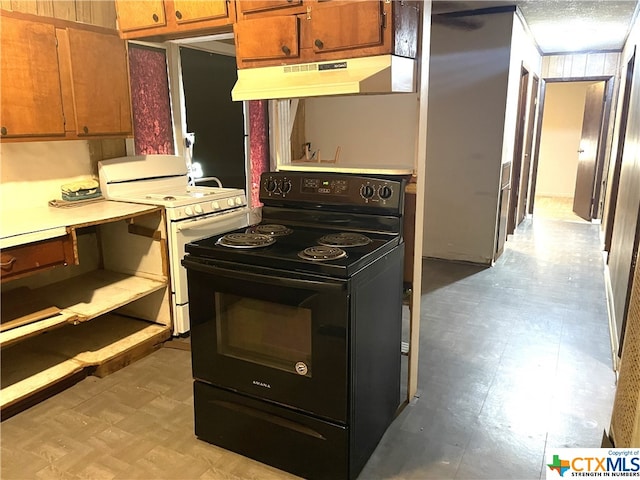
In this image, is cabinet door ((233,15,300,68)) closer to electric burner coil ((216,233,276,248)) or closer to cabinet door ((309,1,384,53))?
cabinet door ((309,1,384,53))

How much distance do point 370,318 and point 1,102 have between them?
2129mm

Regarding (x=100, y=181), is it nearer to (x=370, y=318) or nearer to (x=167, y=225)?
(x=167, y=225)

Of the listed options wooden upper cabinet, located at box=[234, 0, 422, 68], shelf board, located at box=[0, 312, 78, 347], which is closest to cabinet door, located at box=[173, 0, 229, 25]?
wooden upper cabinet, located at box=[234, 0, 422, 68]

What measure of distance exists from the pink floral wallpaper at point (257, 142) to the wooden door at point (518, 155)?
2.92m

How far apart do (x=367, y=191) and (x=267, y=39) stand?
0.89m

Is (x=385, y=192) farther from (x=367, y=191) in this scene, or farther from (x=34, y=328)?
(x=34, y=328)

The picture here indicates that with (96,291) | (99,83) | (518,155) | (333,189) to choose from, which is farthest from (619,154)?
(96,291)

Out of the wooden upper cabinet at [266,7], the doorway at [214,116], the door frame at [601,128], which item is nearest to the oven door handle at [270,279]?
the wooden upper cabinet at [266,7]

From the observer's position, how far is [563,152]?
9.53 m

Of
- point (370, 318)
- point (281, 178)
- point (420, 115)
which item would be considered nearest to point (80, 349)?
point (281, 178)

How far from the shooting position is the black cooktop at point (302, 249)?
1733 millimetres

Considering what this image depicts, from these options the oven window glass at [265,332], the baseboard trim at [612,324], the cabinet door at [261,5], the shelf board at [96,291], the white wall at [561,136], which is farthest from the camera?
the white wall at [561,136]

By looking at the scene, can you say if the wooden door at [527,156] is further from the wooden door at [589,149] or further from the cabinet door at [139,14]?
the cabinet door at [139,14]

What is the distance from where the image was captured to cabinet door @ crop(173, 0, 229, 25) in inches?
108
